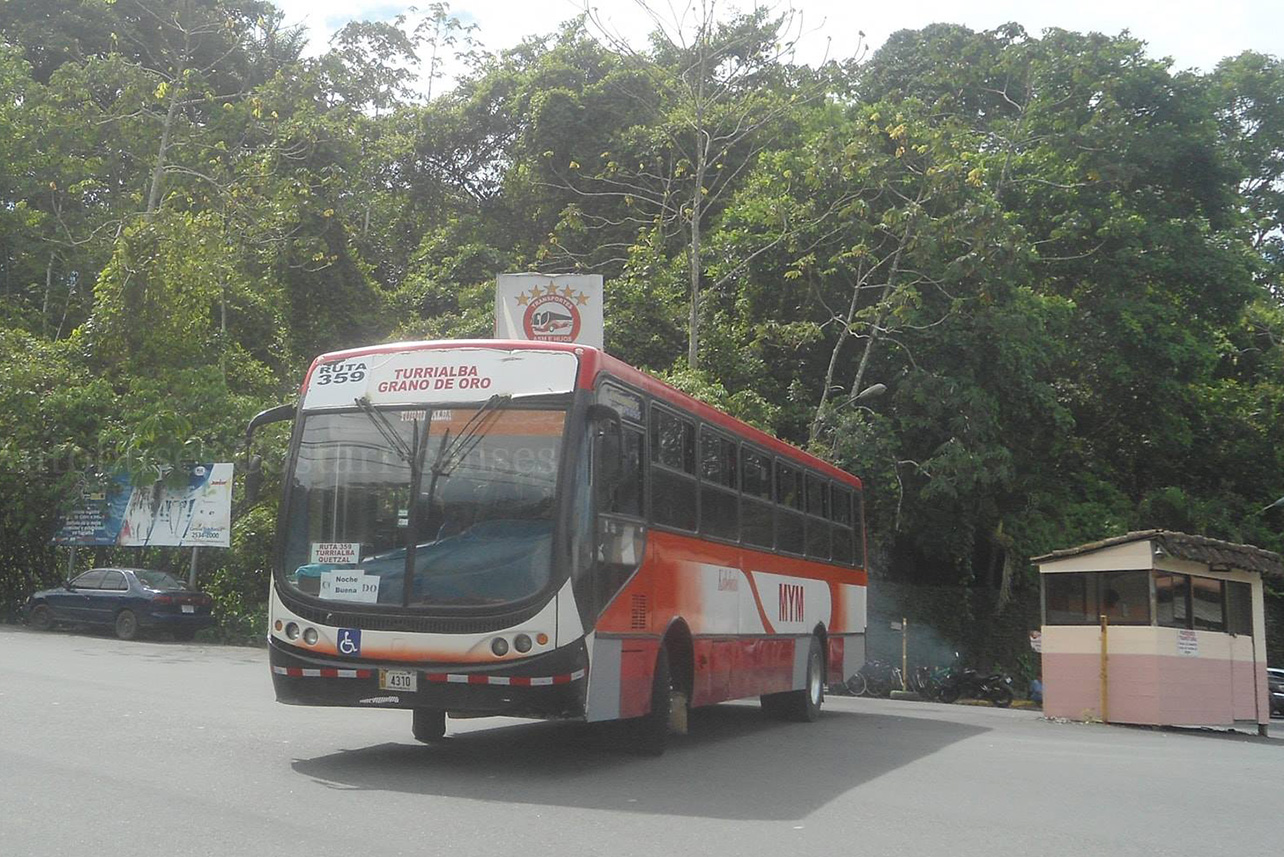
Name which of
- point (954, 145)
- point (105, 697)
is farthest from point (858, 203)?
point (105, 697)

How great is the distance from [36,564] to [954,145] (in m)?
23.8

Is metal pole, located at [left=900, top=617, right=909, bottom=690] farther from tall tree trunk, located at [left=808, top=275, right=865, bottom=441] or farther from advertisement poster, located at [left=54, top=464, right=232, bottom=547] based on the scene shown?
advertisement poster, located at [left=54, top=464, right=232, bottom=547]

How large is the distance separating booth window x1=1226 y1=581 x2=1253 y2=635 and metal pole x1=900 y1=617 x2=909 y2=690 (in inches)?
395

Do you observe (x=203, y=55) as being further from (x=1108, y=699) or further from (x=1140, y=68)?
(x=1108, y=699)

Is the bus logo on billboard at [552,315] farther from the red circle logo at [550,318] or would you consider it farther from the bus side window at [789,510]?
the bus side window at [789,510]

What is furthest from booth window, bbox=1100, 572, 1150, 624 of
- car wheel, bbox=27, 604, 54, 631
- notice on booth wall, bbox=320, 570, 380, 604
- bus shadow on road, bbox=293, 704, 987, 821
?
car wheel, bbox=27, 604, 54, 631

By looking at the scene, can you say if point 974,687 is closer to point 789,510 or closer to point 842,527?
point 842,527

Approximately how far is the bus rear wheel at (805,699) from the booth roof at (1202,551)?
4812 mm

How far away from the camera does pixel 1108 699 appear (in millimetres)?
19266

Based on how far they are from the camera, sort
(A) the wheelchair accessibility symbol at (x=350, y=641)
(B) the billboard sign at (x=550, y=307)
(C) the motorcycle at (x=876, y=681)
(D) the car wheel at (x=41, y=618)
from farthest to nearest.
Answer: (D) the car wheel at (x=41, y=618), (C) the motorcycle at (x=876, y=681), (B) the billboard sign at (x=550, y=307), (A) the wheelchair accessibility symbol at (x=350, y=641)

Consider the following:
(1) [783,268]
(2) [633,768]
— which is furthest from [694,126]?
(2) [633,768]

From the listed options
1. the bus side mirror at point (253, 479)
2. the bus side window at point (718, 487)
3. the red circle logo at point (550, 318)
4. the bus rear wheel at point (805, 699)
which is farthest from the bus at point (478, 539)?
the bus side mirror at point (253, 479)

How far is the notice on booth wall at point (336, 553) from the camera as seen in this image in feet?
32.4

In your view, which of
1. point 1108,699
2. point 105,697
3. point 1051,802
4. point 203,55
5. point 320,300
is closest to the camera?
point 1051,802
